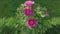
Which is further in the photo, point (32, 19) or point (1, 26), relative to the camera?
point (1, 26)

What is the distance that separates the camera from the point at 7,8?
788cm

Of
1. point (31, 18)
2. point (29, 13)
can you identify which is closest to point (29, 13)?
point (29, 13)

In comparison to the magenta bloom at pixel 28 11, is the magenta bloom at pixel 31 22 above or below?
below

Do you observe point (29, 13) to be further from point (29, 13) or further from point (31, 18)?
point (31, 18)

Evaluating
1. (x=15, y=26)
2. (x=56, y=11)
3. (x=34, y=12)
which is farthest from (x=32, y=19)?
(x=56, y=11)

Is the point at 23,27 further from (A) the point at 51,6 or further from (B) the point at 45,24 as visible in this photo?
(A) the point at 51,6

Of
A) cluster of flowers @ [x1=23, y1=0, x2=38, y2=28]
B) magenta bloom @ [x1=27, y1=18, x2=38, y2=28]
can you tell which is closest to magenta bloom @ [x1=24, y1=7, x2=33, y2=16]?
cluster of flowers @ [x1=23, y1=0, x2=38, y2=28]

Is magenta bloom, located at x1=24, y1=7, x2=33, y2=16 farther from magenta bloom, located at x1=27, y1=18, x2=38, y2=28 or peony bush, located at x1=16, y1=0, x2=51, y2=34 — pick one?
magenta bloom, located at x1=27, y1=18, x2=38, y2=28

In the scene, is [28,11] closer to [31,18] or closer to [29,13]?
[29,13]

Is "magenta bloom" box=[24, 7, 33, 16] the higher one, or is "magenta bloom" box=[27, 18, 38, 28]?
"magenta bloom" box=[24, 7, 33, 16]

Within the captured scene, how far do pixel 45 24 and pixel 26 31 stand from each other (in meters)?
0.44

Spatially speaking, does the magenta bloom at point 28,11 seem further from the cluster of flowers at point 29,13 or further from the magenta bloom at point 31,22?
the magenta bloom at point 31,22

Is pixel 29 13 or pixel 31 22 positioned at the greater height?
pixel 29 13

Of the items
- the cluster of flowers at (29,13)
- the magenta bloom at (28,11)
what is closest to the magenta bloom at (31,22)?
the cluster of flowers at (29,13)
